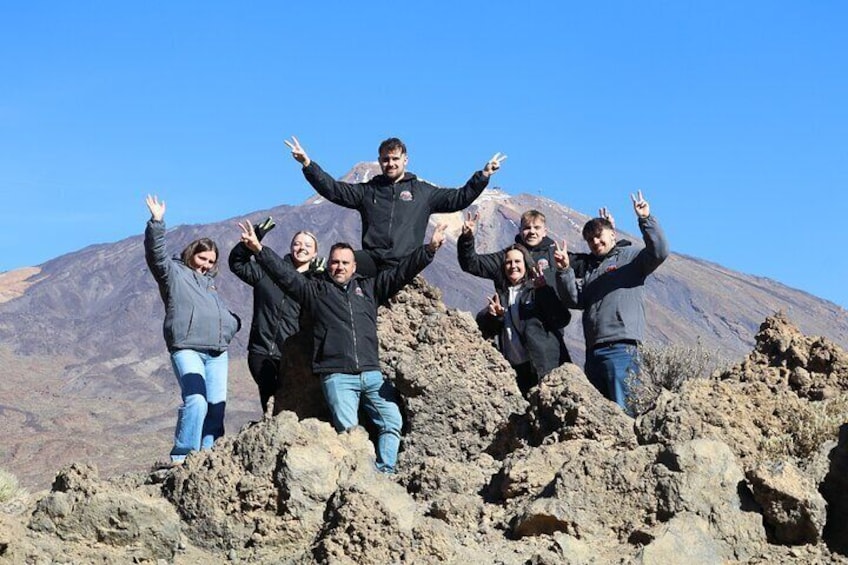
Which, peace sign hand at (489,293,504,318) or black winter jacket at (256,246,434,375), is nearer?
black winter jacket at (256,246,434,375)

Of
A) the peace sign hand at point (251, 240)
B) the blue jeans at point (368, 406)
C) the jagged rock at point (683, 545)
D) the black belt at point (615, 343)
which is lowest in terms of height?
the jagged rock at point (683, 545)

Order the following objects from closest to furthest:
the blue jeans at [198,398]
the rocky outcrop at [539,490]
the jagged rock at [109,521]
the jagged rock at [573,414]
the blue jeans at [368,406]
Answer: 1. the rocky outcrop at [539,490]
2. the jagged rock at [109,521]
3. the jagged rock at [573,414]
4. the blue jeans at [368,406]
5. the blue jeans at [198,398]

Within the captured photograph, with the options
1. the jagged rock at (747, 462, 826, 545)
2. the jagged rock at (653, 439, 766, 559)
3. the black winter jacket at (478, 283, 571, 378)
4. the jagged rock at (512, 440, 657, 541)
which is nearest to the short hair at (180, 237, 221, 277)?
the black winter jacket at (478, 283, 571, 378)

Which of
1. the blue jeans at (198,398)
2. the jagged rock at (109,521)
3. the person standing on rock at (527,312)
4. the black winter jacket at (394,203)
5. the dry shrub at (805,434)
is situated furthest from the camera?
the black winter jacket at (394,203)

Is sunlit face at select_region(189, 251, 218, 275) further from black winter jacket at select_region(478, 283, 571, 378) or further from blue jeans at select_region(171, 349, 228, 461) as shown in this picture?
black winter jacket at select_region(478, 283, 571, 378)

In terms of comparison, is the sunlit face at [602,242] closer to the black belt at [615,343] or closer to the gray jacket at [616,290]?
the gray jacket at [616,290]

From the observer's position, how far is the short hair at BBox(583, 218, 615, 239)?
769 centimetres

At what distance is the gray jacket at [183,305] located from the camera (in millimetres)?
7309

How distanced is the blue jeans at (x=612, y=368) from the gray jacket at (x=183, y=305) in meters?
2.18

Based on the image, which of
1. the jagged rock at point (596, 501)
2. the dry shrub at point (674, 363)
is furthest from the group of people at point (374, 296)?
the dry shrub at point (674, 363)

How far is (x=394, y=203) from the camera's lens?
7.82 m

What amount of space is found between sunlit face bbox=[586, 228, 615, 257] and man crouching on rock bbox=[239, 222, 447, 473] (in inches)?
42.9

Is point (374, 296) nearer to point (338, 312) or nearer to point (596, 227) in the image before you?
point (338, 312)

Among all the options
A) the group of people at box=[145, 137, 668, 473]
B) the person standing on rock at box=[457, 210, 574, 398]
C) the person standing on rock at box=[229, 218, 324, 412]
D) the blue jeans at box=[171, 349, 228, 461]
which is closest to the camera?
the group of people at box=[145, 137, 668, 473]
